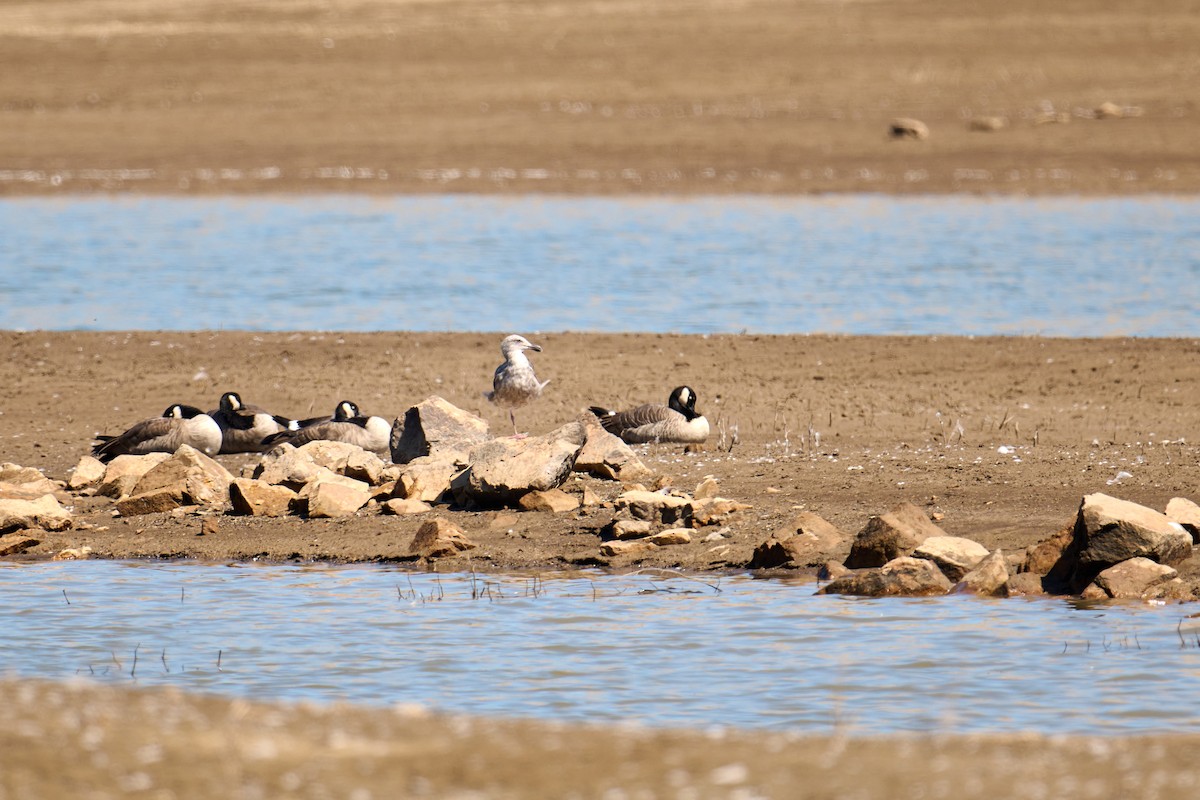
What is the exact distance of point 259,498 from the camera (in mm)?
11461

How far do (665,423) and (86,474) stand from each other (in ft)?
14.3

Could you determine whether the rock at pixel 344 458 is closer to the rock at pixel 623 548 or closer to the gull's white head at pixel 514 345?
the gull's white head at pixel 514 345

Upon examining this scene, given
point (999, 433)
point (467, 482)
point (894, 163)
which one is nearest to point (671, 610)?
point (467, 482)

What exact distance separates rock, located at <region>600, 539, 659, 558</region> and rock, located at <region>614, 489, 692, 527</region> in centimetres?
40

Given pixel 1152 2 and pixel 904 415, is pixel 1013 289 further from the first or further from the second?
pixel 1152 2

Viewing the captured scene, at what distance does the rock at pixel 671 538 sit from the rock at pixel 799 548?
538 millimetres

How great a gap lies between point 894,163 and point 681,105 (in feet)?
23.9

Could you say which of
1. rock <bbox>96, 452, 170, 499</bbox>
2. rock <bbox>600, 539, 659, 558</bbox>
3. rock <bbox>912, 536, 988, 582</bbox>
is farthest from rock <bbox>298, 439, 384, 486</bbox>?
rock <bbox>912, 536, 988, 582</bbox>

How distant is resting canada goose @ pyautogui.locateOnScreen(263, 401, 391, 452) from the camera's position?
13.0m

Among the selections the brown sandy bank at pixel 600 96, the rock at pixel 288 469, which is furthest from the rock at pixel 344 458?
the brown sandy bank at pixel 600 96

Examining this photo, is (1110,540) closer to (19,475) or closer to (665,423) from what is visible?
(665,423)

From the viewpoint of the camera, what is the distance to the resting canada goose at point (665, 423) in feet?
42.6

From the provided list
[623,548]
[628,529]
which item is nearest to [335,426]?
[628,529]

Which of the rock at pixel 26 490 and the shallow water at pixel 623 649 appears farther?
the rock at pixel 26 490
